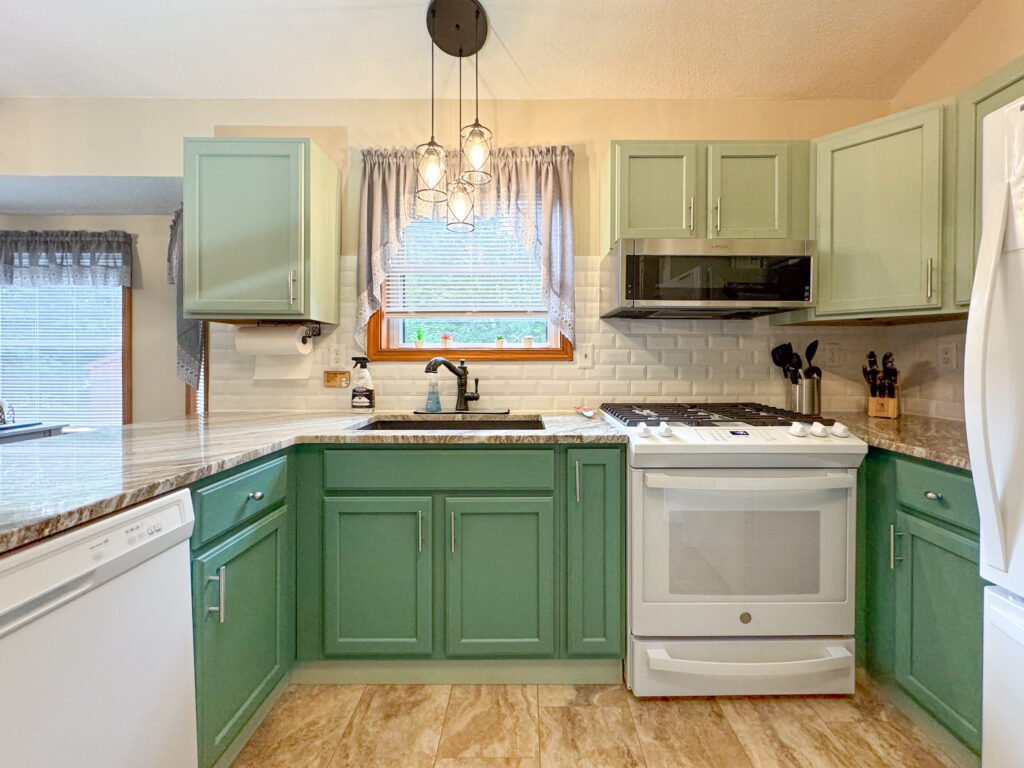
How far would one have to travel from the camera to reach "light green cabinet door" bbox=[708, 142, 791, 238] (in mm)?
2256

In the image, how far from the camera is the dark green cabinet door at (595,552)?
189 cm

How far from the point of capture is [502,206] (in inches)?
101

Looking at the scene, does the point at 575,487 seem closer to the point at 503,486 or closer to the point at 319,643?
the point at 503,486

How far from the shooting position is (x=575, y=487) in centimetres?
189

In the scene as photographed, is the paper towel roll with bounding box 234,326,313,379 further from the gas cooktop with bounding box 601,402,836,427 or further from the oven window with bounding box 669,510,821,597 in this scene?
the oven window with bounding box 669,510,821,597

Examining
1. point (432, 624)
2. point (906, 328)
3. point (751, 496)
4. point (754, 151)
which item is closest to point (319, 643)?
point (432, 624)

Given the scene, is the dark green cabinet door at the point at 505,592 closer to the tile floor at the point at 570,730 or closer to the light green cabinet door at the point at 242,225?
the tile floor at the point at 570,730

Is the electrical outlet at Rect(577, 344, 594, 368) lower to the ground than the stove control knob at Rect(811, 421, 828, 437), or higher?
higher

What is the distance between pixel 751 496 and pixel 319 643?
1.62 metres

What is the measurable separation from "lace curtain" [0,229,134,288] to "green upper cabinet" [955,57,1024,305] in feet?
13.8

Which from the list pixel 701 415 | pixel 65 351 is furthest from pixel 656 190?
pixel 65 351

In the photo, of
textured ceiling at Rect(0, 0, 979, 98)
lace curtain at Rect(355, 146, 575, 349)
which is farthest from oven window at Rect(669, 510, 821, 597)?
textured ceiling at Rect(0, 0, 979, 98)

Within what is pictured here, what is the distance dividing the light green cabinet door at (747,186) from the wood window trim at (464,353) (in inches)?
35.0

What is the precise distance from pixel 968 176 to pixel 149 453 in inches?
111
